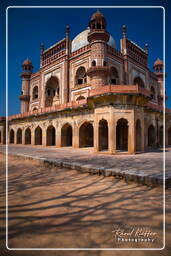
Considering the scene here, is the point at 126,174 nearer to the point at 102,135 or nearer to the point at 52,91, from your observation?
the point at 102,135

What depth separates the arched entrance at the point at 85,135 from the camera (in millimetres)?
14670

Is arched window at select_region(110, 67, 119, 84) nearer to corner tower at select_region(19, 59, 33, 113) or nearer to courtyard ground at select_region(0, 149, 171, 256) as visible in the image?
corner tower at select_region(19, 59, 33, 113)

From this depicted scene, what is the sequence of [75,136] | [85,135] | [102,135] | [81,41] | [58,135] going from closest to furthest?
[102,135], [75,136], [85,135], [58,135], [81,41]

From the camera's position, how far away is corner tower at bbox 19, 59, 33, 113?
2736 centimetres

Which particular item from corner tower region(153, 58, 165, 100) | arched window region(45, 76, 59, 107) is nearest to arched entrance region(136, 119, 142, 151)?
arched window region(45, 76, 59, 107)

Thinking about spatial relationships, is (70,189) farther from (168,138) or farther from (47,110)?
(168,138)

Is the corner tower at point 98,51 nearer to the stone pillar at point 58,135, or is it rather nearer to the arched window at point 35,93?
the stone pillar at point 58,135

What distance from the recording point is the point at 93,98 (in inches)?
410

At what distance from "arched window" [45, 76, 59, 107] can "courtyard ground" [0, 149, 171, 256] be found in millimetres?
21109

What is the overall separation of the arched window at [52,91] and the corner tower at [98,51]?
9.08m

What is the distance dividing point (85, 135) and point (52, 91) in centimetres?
1378

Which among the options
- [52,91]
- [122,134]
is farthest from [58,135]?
[52,91]

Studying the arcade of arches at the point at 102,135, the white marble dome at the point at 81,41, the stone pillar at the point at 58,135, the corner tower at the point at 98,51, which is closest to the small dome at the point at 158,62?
the white marble dome at the point at 81,41

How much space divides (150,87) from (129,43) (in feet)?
27.1
